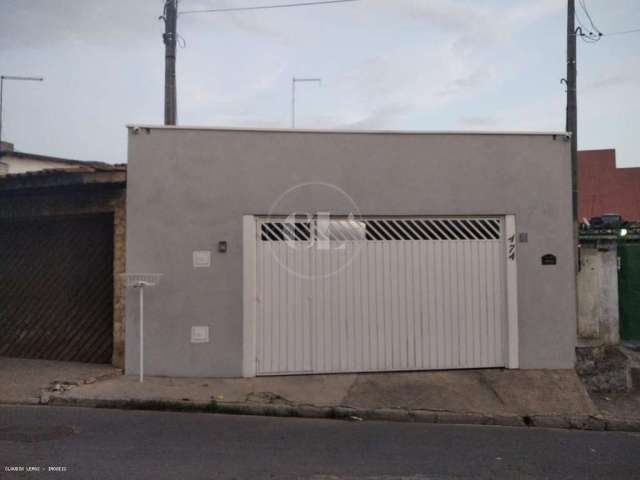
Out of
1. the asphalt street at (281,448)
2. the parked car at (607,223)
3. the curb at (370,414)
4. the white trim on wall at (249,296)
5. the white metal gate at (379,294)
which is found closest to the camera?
the asphalt street at (281,448)

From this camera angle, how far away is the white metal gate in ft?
29.8

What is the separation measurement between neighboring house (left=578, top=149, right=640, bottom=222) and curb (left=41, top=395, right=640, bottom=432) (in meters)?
21.4

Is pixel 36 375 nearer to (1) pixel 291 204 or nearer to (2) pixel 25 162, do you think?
(1) pixel 291 204

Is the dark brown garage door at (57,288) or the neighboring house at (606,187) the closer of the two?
the dark brown garage door at (57,288)

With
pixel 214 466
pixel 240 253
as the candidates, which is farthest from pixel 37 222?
pixel 214 466

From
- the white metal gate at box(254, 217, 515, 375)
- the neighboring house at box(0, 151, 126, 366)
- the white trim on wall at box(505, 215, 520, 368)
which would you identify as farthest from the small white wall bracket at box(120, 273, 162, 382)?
the white trim on wall at box(505, 215, 520, 368)

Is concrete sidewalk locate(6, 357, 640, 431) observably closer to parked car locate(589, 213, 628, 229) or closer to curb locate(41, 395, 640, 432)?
curb locate(41, 395, 640, 432)

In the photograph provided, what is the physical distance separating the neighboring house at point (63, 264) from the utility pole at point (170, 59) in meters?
2.14

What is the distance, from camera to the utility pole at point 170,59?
11.3 metres

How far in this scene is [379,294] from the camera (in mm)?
9219

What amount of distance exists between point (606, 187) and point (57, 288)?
24.3 metres

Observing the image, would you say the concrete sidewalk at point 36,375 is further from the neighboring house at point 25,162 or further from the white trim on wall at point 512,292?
the neighboring house at point 25,162

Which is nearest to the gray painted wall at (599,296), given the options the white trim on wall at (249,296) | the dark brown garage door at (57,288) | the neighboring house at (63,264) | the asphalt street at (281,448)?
the asphalt street at (281,448)

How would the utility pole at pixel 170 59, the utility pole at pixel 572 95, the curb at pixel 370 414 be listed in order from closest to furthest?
the curb at pixel 370 414
the utility pole at pixel 572 95
the utility pole at pixel 170 59
